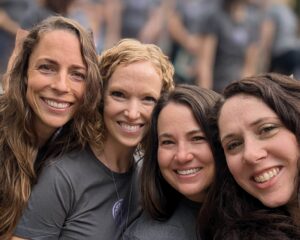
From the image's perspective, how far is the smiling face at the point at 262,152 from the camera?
6.48ft

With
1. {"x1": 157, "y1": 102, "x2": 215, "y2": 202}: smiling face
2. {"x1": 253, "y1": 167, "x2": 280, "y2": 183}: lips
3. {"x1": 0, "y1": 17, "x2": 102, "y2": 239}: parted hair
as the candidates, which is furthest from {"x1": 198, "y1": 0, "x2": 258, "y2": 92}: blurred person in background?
{"x1": 253, "y1": 167, "x2": 280, "y2": 183}: lips

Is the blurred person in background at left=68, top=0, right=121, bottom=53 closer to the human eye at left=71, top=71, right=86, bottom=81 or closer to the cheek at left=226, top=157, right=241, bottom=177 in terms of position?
the human eye at left=71, top=71, right=86, bottom=81

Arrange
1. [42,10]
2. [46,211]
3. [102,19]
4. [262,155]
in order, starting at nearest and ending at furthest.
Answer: [262,155] < [46,211] < [42,10] < [102,19]

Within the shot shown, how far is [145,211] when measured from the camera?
2416mm

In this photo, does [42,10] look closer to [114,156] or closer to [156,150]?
[114,156]

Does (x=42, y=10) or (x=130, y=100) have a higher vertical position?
(x=42, y=10)

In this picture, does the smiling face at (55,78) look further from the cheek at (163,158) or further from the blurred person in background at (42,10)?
the blurred person in background at (42,10)

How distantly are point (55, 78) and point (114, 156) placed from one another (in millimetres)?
475

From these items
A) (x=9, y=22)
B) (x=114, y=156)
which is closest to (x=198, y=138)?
(x=114, y=156)

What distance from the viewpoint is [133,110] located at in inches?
98.6

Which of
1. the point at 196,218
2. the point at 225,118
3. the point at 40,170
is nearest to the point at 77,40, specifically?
the point at 40,170

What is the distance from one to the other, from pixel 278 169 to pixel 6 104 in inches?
52.3

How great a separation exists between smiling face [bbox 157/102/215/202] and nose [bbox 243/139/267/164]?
319mm

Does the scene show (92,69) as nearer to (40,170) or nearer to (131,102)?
(131,102)
